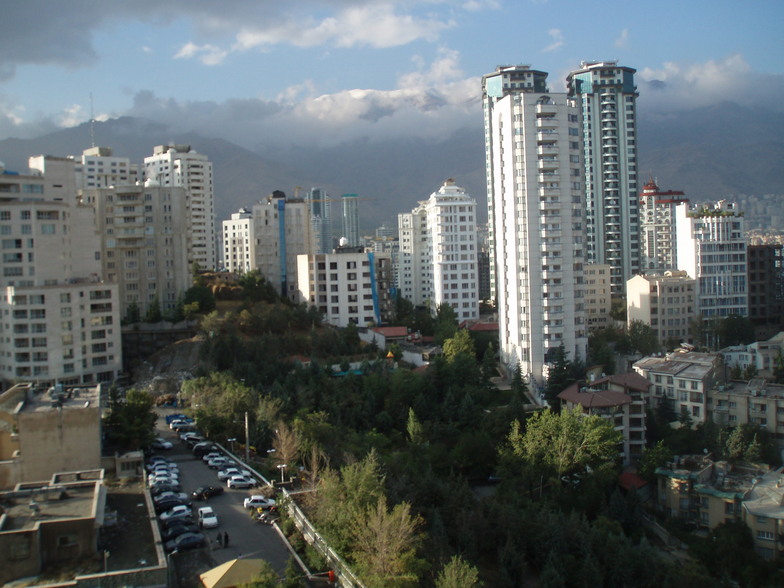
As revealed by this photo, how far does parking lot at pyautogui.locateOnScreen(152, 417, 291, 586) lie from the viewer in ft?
45.4

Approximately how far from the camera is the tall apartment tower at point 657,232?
2053 inches

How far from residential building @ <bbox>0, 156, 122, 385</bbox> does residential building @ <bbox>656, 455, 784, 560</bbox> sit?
2141 centimetres

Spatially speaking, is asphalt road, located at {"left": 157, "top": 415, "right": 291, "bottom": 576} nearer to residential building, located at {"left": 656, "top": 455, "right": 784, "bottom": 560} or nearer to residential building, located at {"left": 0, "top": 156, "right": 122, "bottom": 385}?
residential building, located at {"left": 0, "top": 156, "right": 122, "bottom": 385}

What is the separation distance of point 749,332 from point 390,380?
1957 cm

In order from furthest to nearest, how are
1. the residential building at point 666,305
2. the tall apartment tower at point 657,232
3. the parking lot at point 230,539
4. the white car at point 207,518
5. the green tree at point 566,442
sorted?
the tall apartment tower at point 657,232
the residential building at point 666,305
the green tree at point 566,442
the white car at point 207,518
the parking lot at point 230,539

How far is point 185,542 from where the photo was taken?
14383 millimetres

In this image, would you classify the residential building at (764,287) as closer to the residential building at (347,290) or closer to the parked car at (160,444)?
the residential building at (347,290)

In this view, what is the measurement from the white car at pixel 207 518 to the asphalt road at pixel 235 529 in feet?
0.36

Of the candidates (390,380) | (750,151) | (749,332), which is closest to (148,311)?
(390,380)

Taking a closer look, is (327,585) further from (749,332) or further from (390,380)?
(749,332)

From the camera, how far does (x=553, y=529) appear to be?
729 inches

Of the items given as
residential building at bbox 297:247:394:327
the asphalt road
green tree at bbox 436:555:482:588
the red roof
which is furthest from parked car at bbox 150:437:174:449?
residential building at bbox 297:247:394:327

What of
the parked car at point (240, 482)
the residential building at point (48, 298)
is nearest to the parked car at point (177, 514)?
the parked car at point (240, 482)

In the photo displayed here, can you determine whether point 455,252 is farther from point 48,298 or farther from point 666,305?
point 48,298
